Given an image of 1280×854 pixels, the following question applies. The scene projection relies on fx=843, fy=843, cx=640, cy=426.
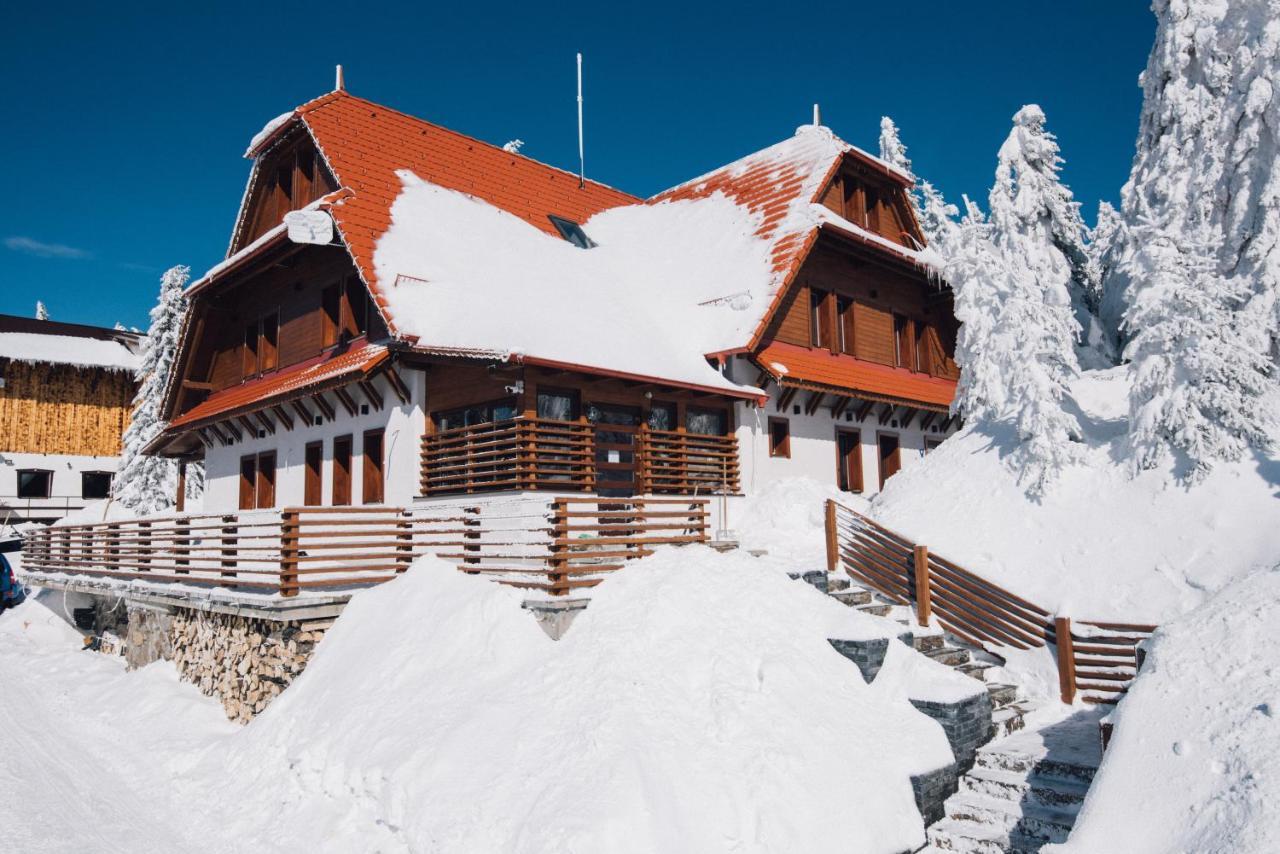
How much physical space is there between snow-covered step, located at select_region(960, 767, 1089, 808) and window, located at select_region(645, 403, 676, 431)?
9.33 meters

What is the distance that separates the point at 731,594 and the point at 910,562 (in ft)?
12.8

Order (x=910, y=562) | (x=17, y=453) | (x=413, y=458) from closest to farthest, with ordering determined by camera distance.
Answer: (x=910, y=562) → (x=413, y=458) → (x=17, y=453)

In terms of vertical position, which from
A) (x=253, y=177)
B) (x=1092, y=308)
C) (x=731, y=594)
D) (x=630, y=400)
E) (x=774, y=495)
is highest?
(x=253, y=177)

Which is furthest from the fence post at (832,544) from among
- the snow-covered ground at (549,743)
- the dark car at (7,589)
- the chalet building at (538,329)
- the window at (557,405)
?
the dark car at (7,589)

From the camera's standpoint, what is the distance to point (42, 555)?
24.0 m

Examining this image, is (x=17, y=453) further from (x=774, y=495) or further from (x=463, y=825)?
(x=463, y=825)

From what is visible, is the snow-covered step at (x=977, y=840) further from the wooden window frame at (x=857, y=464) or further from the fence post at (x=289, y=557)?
the wooden window frame at (x=857, y=464)

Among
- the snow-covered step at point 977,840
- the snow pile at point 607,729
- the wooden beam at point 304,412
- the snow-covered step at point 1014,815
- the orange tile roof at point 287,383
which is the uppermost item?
the orange tile roof at point 287,383

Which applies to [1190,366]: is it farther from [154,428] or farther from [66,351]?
[66,351]

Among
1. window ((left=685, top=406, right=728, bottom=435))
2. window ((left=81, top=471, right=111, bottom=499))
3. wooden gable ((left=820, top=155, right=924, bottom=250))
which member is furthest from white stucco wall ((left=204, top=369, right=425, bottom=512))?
window ((left=81, top=471, right=111, bottom=499))

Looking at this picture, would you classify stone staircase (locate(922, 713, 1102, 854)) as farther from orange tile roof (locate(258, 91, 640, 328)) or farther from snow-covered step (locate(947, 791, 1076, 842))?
orange tile roof (locate(258, 91, 640, 328))

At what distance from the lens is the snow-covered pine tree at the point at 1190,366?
13.1 metres

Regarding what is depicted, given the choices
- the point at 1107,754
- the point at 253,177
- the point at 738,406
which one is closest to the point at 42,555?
the point at 253,177

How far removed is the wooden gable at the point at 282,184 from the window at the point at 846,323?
42.1ft
